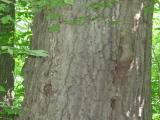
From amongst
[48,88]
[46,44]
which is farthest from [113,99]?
[46,44]

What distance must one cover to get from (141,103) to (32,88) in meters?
0.87

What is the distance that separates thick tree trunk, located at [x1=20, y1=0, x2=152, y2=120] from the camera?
2.55 meters

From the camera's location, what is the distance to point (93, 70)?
8.40 ft

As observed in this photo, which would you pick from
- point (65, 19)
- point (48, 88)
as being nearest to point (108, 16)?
point (65, 19)

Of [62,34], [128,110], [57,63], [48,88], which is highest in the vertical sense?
[62,34]

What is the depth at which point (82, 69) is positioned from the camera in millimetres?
2557

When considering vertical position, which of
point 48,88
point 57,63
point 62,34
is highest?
point 62,34

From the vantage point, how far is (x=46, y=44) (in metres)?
2.71

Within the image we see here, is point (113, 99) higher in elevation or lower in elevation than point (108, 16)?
lower

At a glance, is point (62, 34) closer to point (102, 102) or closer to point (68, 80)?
point (68, 80)

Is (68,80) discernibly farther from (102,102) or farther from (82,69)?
(102,102)

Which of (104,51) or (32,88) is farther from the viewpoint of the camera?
(32,88)

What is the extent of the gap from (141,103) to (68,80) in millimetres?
622

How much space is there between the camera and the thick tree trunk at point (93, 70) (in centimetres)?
255
